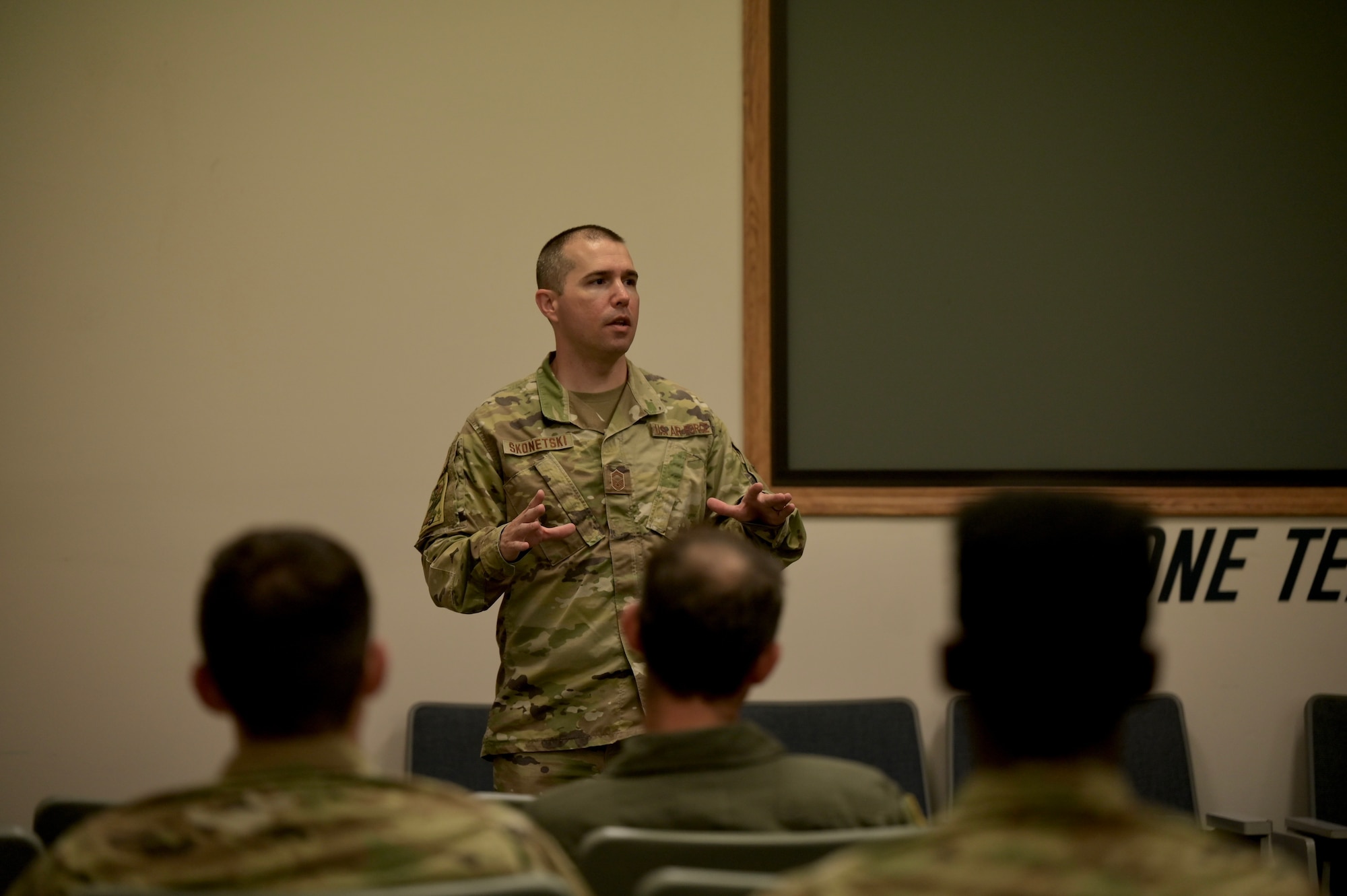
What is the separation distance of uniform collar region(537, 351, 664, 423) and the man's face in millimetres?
70

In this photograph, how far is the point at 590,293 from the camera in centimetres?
285

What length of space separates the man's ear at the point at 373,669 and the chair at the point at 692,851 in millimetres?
288

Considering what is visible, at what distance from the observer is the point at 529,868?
1176mm

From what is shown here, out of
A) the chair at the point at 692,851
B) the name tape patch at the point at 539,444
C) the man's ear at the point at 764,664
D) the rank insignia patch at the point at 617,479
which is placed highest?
the name tape patch at the point at 539,444

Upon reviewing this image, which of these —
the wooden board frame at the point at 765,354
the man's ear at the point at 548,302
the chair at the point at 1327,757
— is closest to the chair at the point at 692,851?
the man's ear at the point at 548,302

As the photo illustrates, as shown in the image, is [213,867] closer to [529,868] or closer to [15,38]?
[529,868]

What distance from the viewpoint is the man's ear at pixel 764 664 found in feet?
5.33

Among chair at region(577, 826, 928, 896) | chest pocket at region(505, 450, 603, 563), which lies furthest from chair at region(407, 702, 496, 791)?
chair at region(577, 826, 928, 896)

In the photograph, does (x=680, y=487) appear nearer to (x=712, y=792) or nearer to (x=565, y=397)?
(x=565, y=397)

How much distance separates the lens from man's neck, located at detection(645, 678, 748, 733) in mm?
1569

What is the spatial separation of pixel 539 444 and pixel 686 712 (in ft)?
4.17

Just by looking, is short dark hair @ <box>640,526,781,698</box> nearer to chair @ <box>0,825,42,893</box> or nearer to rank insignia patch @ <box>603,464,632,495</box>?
chair @ <box>0,825,42,893</box>

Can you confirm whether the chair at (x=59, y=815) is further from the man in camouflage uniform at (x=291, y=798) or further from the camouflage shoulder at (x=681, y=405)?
the camouflage shoulder at (x=681, y=405)

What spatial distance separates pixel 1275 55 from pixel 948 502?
1.66m
